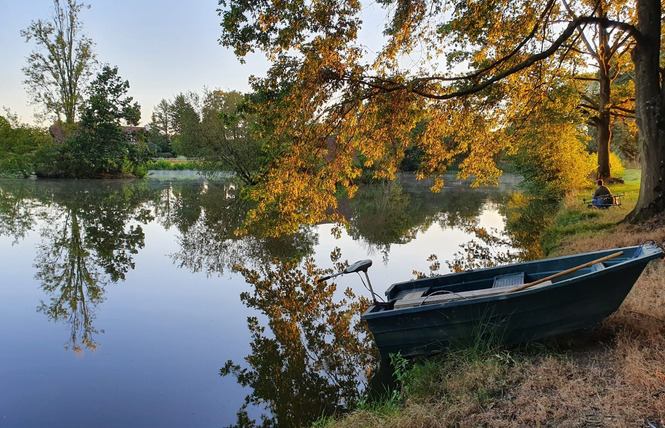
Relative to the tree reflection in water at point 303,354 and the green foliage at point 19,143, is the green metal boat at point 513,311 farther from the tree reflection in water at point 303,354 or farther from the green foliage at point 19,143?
the green foliage at point 19,143

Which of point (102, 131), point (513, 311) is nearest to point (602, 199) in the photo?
point (513, 311)

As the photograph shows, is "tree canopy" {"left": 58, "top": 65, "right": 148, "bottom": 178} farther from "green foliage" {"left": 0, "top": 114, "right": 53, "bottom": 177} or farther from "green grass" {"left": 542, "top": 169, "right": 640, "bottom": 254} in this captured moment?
"green grass" {"left": 542, "top": 169, "right": 640, "bottom": 254}

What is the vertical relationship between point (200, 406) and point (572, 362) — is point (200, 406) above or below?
below

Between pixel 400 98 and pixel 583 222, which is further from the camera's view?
pixel 583 222

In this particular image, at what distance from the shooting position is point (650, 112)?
889 centimetres

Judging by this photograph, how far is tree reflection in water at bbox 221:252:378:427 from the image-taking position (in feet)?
15.4

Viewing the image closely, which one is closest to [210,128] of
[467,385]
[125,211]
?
[125,211]

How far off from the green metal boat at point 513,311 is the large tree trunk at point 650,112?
489 centimetres

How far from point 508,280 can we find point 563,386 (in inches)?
95.1

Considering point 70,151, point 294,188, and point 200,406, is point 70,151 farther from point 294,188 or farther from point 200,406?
point 200,406

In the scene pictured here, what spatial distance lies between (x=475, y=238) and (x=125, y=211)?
15.9 metres

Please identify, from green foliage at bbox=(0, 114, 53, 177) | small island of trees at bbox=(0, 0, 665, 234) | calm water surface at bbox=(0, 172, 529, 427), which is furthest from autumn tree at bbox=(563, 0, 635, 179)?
green foliage at bbox=(0, 114, 53, 177)

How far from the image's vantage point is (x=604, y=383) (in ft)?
11.5

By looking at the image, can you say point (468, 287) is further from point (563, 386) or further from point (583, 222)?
point (583, 222)
